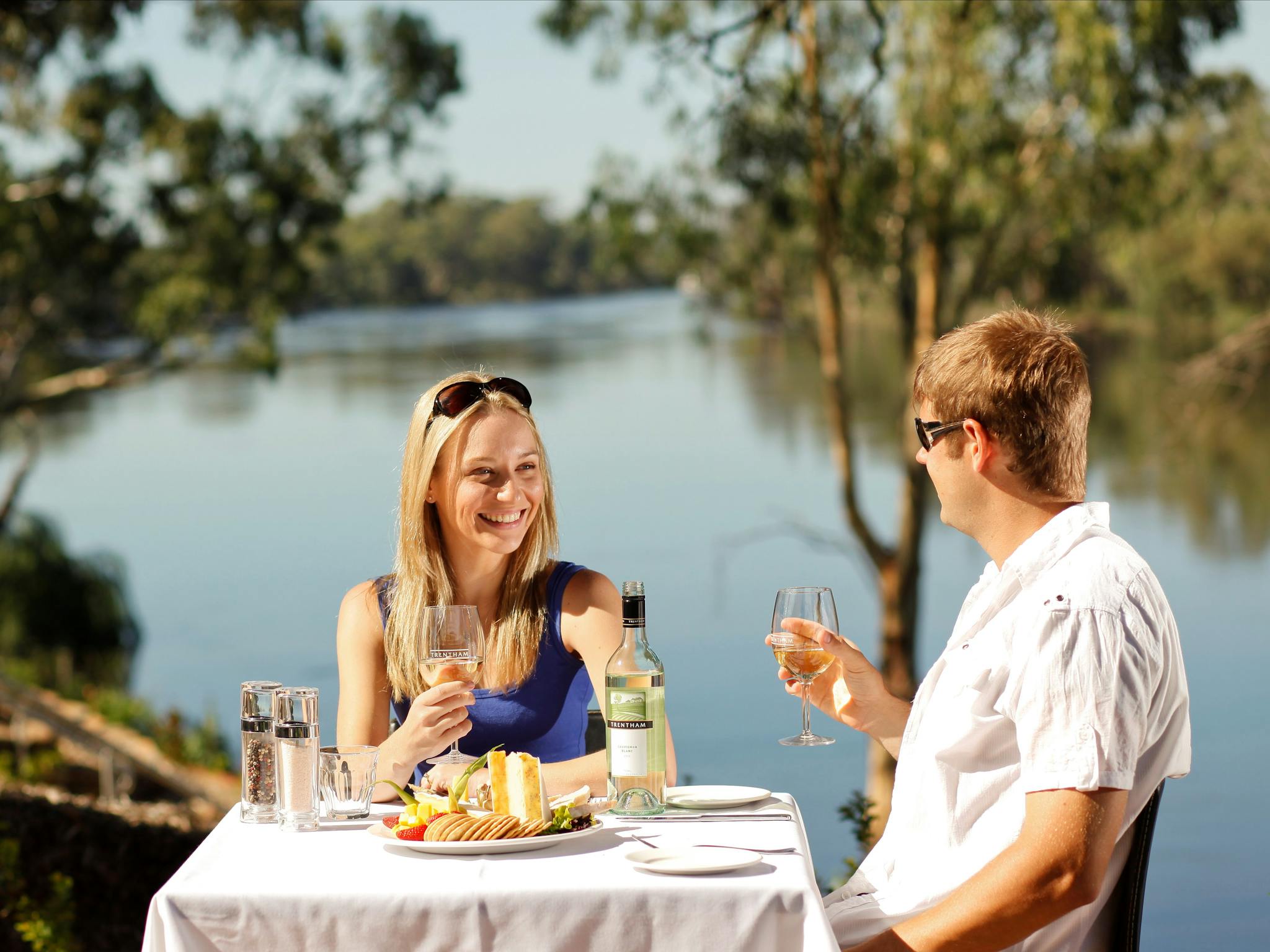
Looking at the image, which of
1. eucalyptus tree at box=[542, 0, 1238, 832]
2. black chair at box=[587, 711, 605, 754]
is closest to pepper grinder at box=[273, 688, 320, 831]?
black chair at box=[587, 711, 605, 754]

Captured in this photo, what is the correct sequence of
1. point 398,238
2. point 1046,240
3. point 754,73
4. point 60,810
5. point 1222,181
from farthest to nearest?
point 398,238 → point 1222,181 → point 1046,240 → point 754,73 → point 60,810

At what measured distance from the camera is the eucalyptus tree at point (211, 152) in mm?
11047

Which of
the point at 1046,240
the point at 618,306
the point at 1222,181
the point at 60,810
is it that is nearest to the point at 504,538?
the point at 60,810

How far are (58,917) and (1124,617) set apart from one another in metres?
3.03

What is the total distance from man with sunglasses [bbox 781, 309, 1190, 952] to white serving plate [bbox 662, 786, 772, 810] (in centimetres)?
22

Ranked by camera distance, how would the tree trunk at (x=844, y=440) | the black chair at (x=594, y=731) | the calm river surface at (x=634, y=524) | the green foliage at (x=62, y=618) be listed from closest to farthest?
the black chair at (x=594, y=731)
the tree trunk at (x=844, y=440)
the calm river surface at (x=634, y=524)
the green foliage at (x=62, y=618)

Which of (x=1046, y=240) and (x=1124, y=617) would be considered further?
(x=1046, y=240)

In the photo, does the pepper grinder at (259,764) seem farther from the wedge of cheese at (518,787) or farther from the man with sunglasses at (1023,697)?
the man with sunglasses at (1023,697)

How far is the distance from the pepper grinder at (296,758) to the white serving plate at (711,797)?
1.76ft

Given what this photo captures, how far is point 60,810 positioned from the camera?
4301mm

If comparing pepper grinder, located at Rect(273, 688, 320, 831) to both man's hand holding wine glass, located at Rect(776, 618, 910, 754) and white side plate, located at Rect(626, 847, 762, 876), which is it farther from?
man's hand holding wine glass, located at Rect(776, 618, 910, 754)

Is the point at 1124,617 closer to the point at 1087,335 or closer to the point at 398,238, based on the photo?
the point at 1087,335

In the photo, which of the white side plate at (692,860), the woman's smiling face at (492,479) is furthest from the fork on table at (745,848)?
the woman's smiling face at (492,479)

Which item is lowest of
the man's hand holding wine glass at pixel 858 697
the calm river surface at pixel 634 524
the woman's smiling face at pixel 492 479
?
the calm river surface at pixel 634 524
